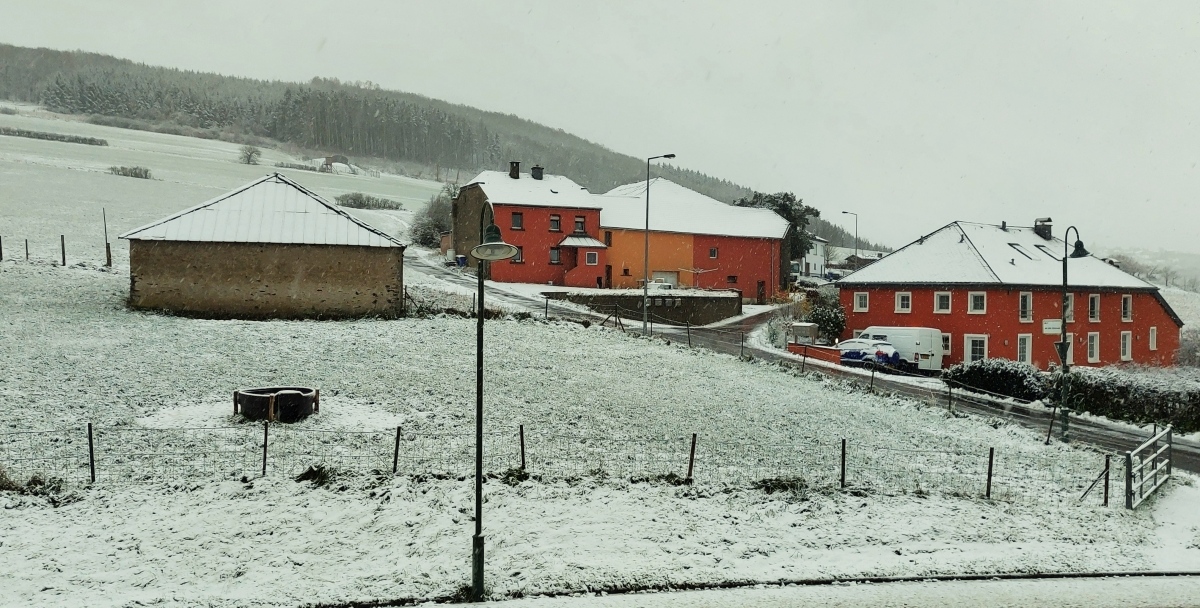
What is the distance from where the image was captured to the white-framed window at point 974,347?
158 ft

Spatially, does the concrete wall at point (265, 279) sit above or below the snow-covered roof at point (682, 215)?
below

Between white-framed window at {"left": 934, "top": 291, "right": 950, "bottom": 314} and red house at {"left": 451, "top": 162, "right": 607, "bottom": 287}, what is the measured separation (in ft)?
79.1

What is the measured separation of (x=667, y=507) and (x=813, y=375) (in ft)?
62.7

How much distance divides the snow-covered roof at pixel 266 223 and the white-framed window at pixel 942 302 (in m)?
33.2

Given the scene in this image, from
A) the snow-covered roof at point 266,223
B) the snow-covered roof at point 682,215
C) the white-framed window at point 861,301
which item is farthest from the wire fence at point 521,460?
the snow-covered roof at point 682,215

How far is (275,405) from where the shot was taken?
2005cm

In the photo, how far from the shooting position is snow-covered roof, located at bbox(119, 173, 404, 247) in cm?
3472

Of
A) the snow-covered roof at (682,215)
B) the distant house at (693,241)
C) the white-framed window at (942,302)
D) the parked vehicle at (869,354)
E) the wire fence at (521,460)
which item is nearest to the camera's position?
the wire fence at (521,460)

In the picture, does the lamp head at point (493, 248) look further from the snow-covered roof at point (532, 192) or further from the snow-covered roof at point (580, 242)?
the snow-covered roof at point (532, 192)

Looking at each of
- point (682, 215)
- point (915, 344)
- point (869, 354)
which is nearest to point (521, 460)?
point (869, 354)

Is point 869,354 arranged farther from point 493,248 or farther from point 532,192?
point 493,248

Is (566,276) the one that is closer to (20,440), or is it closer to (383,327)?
(383,327)

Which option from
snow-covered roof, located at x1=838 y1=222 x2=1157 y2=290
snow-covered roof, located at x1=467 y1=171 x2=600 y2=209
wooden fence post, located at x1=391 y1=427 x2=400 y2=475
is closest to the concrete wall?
wooden fence post, located at x1=391 y1=427 x2=400 y2=475

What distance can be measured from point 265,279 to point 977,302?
40198 mm
